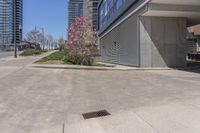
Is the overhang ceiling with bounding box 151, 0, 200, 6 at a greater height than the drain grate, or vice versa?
the overhang ceiling with bounding box 151, 0, 200, 6

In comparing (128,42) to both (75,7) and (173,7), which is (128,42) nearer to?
(173,7)

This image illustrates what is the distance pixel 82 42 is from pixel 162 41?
6.58 m

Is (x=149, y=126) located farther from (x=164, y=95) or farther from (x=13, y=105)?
(x=13, y=105)

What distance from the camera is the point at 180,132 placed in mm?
5410

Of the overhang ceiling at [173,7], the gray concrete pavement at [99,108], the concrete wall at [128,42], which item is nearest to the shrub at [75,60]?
the concrete wall at [128,42]

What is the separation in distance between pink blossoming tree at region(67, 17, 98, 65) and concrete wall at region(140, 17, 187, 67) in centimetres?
417

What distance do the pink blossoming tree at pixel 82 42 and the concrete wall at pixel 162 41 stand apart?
13.7 feet

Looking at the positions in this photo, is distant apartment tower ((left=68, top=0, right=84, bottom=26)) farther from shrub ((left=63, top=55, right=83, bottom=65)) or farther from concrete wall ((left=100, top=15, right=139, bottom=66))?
shrub ((left=63, top=55, right=83, bottom=65))

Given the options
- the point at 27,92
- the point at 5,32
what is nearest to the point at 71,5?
the point at 5,32

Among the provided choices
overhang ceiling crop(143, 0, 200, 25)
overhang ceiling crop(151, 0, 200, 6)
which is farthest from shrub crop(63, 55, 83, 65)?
overhang ceiling crop(151, 0, 200, 6)

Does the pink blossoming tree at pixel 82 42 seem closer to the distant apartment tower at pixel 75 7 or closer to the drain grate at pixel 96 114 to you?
the drain grate at pixel 96 114

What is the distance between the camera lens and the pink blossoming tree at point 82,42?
76.4 ft

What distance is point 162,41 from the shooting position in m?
22.9

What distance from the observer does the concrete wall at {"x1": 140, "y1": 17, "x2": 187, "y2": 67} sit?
22.5 m
